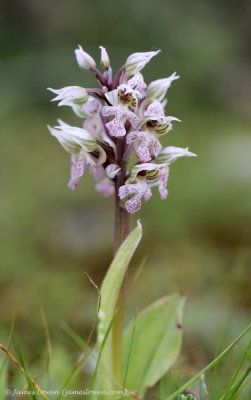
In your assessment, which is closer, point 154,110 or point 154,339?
point 154,110

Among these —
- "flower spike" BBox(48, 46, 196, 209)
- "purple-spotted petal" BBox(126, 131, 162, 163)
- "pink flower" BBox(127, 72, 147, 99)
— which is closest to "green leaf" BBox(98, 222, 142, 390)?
"flower spike" BBox(48, 46, 196, 209)

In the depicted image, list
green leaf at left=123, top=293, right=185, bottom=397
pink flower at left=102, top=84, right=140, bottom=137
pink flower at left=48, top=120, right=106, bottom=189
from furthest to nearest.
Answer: green leaf at left=123, top=293, right=185, bottom=397
pink flower at left=48, top=120, right=106, bottom=189
pink flower at left=102, top=84, right=140, bottom=137

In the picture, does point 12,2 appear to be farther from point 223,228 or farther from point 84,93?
point 84,93

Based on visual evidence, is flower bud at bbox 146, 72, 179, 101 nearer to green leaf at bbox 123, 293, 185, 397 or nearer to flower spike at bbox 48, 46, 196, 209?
flower spike at bbox 48, 46, 196, 209

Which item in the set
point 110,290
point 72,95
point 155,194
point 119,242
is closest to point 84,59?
point 72,95

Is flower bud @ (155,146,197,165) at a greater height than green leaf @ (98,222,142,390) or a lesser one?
greater

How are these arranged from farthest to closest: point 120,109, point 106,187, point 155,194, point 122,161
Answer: point 155,194 < point 106,187 < point 122,161 < point 120,109

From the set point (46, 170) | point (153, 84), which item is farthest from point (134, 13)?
point (153, 84)

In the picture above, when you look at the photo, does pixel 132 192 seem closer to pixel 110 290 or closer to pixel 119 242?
pixel 119 242

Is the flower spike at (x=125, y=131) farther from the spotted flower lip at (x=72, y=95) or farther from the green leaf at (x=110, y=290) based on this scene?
the green leaf at (x=110, y=290)
